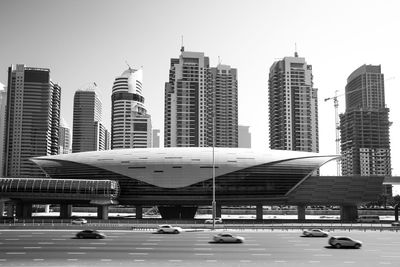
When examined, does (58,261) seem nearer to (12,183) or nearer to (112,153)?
(12,183)

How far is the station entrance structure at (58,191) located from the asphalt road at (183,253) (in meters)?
56.8

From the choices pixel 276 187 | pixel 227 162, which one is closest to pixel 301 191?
pixel 276 187

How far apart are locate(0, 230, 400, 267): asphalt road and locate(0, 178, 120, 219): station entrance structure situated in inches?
2237

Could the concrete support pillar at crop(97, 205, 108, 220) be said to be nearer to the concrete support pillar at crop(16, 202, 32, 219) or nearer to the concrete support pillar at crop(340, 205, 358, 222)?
the concrete support pillar at crop(16, 202, 32, 219)

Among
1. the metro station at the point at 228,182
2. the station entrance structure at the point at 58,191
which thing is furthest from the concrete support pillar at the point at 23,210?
the station entrance structure at the point at 58,191

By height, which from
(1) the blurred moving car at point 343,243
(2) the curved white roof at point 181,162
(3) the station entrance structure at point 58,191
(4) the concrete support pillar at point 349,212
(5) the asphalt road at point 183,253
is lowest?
(4) the concrete support pillar at point 349,212

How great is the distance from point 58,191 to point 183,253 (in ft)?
248

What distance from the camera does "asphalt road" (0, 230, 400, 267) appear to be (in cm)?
3362

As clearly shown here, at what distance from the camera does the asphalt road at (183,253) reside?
110 ft

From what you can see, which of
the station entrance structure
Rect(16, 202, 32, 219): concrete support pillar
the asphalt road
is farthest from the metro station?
the asphalt road

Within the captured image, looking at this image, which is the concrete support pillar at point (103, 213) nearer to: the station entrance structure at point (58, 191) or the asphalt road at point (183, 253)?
the station entrance structure at point (58, 191)

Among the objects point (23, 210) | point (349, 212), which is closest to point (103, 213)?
point (23, 210)

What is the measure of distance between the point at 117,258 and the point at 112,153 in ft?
286

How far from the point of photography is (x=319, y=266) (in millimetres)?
32188
